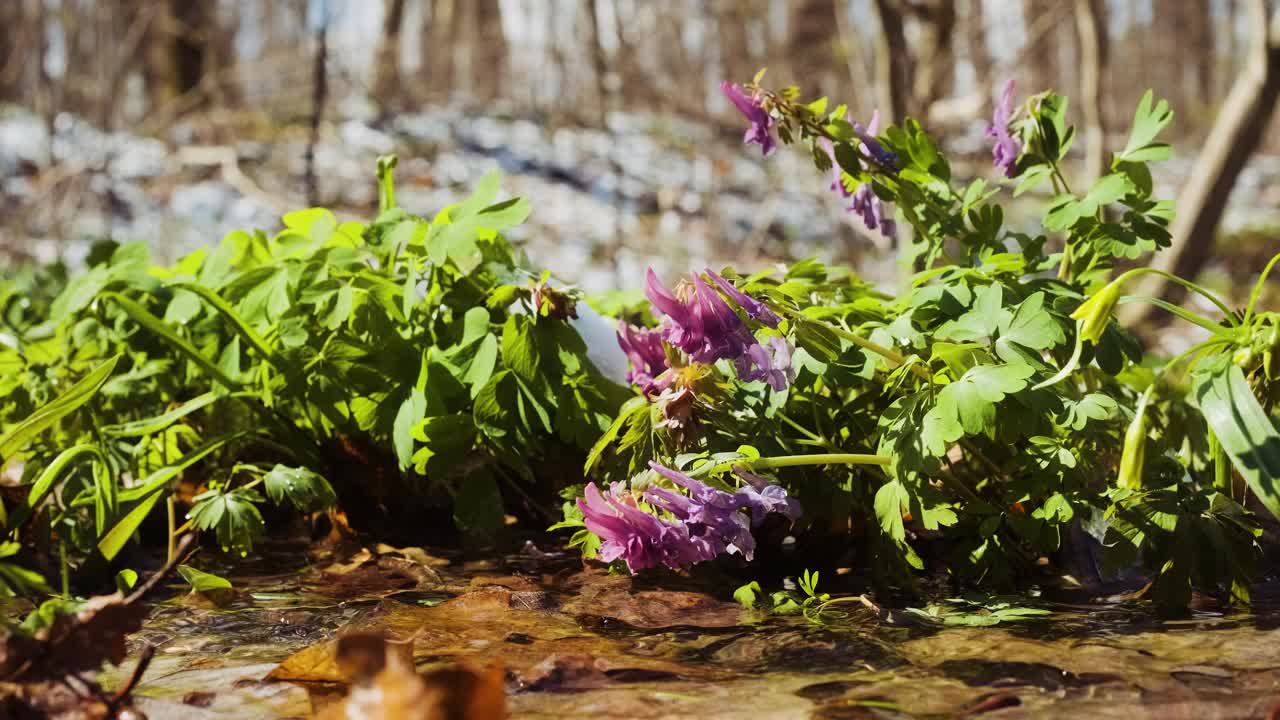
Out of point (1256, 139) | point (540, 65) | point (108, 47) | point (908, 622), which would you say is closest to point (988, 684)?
point (908, 622)

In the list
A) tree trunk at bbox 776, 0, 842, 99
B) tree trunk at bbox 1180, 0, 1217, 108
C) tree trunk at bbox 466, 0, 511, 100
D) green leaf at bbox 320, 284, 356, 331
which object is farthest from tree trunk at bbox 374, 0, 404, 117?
tree trunk at bbox 1180, 0, 1217, 108

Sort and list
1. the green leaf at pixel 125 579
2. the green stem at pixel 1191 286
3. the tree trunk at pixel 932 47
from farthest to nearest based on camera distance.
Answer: the tree trunk at pixel 932 47 → the green stem at pixel 1191 286 → the green leaf at pixel 125 579

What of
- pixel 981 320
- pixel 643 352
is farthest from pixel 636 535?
pixel 981 320

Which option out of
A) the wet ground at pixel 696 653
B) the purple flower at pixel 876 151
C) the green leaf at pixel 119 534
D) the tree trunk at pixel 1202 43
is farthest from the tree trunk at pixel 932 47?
the tree trunk at pixel 1202 43

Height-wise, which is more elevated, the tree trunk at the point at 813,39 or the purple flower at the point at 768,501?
the tree trunk at the point at 813,39

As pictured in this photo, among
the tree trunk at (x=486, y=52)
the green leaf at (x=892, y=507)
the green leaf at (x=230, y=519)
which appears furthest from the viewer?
the tree trunk at (x=486, y=52)

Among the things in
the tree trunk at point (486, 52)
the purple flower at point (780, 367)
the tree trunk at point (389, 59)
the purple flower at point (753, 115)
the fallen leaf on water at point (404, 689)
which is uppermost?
the tree trunk at point (486, 52)

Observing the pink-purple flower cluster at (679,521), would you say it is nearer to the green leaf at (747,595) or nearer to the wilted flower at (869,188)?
the green leaf at (747,595)

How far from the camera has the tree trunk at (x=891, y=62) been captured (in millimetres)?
4117

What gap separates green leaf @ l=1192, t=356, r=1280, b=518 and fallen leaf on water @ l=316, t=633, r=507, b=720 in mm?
979

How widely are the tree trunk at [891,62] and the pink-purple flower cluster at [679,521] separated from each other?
2993 millimetres

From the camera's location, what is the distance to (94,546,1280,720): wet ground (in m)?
1.14

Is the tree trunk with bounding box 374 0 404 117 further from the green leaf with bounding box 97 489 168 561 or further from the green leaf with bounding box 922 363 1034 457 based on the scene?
the green leaf with bounding box 922 363 1034 457

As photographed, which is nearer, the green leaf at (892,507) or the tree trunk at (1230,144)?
the green leaf at (892,507)
